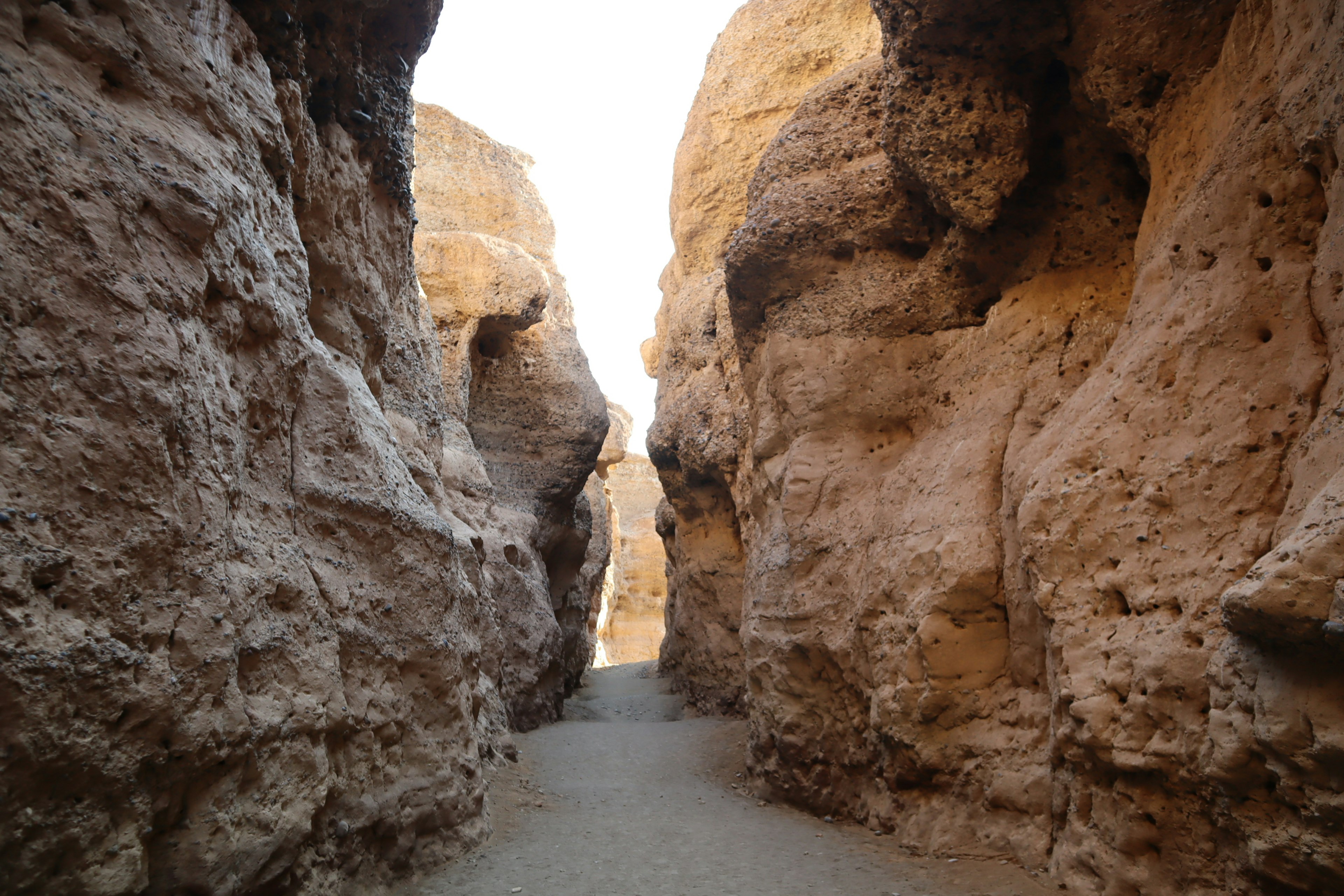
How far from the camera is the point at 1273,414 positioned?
3211 mm

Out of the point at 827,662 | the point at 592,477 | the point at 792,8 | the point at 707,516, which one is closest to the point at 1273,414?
the point at 827,662

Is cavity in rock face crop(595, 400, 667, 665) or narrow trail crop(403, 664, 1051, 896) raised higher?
cavity in rock face crop(595, 400, 667, 665)

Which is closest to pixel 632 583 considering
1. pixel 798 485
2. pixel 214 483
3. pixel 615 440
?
pixel 615 440

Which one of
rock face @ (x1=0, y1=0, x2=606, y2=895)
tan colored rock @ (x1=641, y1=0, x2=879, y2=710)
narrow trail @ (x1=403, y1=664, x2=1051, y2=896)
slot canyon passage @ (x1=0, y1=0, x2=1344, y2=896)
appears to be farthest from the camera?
tan colored rock @ (x1=641, y1=0, x2=879, y2=710)

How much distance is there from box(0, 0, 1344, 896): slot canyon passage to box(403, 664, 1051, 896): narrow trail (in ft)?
0.16

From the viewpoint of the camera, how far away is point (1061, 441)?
420 cm

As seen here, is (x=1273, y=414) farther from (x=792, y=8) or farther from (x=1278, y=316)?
(x=792, y=8)

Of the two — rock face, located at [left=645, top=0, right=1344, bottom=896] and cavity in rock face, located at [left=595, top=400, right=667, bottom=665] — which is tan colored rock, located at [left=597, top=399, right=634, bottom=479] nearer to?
cavity in rock face, located at [left=595, top=400, right=667, bottom=665]

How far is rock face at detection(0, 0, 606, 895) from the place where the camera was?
2.38 metres

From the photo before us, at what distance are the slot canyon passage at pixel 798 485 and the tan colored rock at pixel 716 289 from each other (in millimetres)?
3197

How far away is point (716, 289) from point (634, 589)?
17036 mm

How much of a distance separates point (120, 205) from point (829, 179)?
16.2 feet

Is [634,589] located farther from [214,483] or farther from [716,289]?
[214,483]

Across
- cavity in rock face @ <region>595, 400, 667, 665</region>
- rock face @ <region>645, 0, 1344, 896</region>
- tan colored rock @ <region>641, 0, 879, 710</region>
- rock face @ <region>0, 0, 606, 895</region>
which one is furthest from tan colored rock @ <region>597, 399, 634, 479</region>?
rock face @ <region>0, 0, 606, 895</region>
